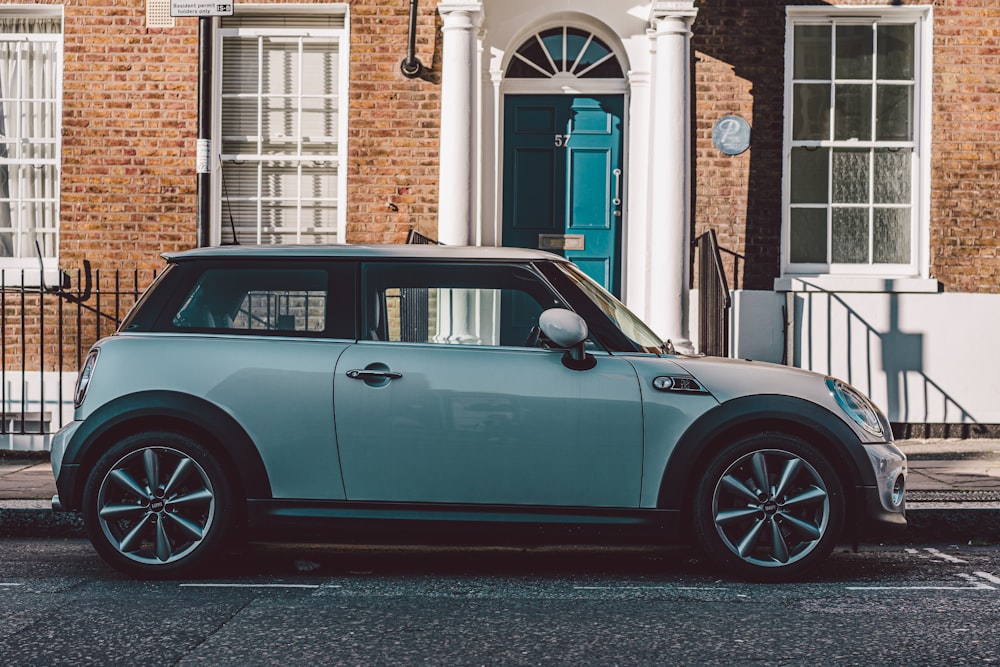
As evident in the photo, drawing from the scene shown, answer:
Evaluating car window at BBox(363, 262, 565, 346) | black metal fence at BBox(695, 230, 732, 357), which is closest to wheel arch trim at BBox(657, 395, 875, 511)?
car window at BBox(363, 262, 565, 346)

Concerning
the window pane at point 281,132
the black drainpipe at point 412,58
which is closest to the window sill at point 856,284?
the black drainpipe at point 412,58

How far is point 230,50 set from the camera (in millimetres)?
11312

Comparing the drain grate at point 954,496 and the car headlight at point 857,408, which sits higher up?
the car headlight at point 857,408

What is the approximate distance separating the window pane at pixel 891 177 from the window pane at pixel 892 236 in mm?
118

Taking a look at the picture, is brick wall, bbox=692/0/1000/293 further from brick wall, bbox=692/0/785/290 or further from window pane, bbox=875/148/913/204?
window pane, bbox=875/148/913/204

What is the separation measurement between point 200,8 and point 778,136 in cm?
558

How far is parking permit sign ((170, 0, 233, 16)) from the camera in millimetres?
7500

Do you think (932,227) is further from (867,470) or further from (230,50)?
(230,50)

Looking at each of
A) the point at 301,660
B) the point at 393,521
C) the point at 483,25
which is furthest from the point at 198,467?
the point at 483,25

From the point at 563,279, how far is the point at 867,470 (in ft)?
5.44

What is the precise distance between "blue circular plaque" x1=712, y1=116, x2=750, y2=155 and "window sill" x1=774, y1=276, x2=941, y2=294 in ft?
4.09

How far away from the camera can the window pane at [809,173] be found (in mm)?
11133

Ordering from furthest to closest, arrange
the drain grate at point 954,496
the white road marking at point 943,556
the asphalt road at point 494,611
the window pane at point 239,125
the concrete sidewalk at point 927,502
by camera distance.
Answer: the window pane at point 239,125 < the drain grate at point 954,496 < the concrete sidewalk at point 927,502 < the white road marking at point 943,556 < the asphalt road at point 494,611

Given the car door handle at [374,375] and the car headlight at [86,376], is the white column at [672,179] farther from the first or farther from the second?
the car headlight at [86,376]
